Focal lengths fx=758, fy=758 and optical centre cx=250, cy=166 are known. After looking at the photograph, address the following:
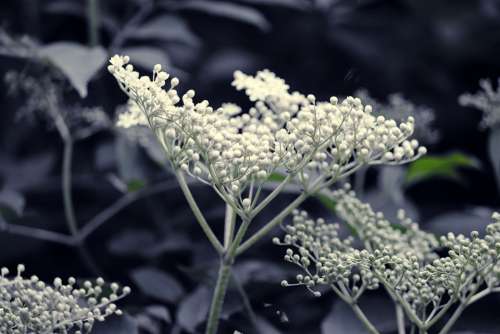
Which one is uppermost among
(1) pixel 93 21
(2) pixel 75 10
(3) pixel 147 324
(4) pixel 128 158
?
(2) pixel 75 10

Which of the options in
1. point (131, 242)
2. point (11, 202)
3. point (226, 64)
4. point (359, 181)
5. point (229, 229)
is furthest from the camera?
point (226, 64)

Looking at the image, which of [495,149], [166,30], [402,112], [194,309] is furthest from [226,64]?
[194,309]

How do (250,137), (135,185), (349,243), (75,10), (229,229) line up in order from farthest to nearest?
(75,10)
(135,185)
(349,243)
(229,229)
(250,137)

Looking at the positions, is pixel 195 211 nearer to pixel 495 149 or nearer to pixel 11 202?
pixel 11 202

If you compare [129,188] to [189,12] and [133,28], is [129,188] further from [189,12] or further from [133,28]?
[189,12]

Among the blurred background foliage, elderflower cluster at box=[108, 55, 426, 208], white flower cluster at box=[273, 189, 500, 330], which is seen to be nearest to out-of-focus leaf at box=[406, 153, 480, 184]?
the blurred background foliage

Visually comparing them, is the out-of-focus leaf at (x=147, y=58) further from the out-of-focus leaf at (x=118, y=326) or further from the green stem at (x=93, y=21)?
the out-of-focus leaf at (x=118, y=326)

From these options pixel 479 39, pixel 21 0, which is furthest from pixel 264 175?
pixel 479 39
